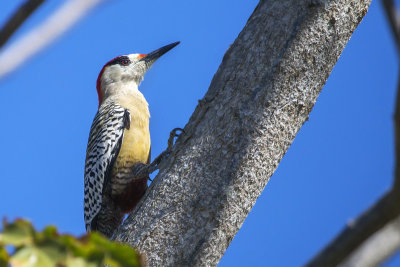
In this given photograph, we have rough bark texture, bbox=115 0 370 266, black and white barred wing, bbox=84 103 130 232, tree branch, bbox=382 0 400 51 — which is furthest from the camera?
black and white barred wing, bbox=84 103 130 232

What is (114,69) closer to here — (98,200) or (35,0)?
(98,200)

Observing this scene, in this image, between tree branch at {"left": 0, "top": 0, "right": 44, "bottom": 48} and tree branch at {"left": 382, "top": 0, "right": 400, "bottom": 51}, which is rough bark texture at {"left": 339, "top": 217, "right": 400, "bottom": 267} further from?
tree branch at {"left": 0, "top": 0, "right": 44, "bottom": 48}

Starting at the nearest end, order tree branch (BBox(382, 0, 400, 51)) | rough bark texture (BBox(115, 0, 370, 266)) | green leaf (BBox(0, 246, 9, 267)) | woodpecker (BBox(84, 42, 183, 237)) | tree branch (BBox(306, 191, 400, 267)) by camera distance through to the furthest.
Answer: tree branch (BBox(306, 191, 400, 267)) < tree branch (BBox(382, 0, 400, 51)) < green leaf (BBox(0, 246, 9, 267)) < rough bark texture (BBox(115, 0, 370, 266)) < woodpecker (BBox(84, 42, 183, 237))

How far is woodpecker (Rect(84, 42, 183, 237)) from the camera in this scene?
21.6 feet

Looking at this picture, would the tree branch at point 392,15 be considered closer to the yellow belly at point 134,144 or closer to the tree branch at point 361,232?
the tree branch at point 361,232

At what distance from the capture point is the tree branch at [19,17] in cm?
133

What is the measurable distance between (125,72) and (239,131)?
4.71 meters

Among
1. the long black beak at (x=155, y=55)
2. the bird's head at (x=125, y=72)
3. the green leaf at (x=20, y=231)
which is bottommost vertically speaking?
the green leaf at (x=20, y=231)

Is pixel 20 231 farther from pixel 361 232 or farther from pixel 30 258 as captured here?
pixel 361 232

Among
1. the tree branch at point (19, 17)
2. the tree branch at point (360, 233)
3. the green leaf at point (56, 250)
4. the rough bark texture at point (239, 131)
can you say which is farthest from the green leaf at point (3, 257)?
the rough bark texture at point (239, 131)

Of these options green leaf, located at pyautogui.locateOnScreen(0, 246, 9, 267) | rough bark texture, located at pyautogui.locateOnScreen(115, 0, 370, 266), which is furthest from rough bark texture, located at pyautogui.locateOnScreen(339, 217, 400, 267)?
rough bark texture, located at pyautogui.locateOnScreen(115, 0, 370, 266)

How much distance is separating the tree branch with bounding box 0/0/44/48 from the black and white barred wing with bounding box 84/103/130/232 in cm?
542

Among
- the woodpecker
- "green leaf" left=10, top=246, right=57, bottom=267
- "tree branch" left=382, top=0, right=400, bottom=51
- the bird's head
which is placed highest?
the bird's head

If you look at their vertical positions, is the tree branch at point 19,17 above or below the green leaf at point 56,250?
above
